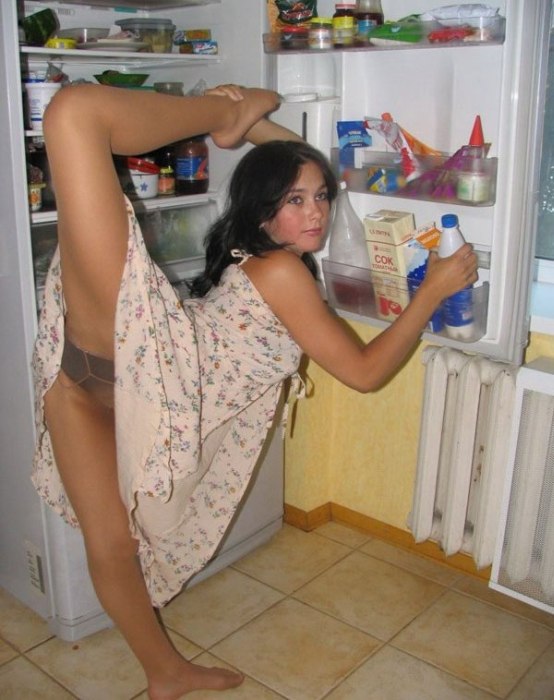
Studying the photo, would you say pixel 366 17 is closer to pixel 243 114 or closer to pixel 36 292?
pixel 243 114

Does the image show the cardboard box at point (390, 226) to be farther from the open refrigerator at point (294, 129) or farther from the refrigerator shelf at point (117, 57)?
the refrigerator shelf at point (117, 57)

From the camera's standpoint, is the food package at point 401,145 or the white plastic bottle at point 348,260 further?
the white plastic bottle at point 348,260

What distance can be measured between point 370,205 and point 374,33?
0.37 meters

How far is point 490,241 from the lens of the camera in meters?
1.52

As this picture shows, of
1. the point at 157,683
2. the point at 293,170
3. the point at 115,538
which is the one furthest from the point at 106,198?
the point at 157,683

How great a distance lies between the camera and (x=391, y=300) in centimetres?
161

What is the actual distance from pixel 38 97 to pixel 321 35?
598 mm

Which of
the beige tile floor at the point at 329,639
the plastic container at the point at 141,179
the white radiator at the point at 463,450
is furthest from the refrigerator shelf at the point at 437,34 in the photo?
the beige tile floor at the point at 329,639

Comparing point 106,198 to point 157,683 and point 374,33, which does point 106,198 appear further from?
point 157,683

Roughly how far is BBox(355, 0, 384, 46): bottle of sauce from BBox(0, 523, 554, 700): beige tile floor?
1.34 meters

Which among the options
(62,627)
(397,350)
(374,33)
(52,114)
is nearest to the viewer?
(52,114)

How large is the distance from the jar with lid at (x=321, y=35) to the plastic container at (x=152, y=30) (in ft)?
1.38

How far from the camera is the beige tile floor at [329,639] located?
166 centimetres

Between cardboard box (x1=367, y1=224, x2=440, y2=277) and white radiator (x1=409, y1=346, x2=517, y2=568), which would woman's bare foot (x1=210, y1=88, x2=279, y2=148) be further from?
white radiator (x1=409, y1=346, x2=517, y2=568)
